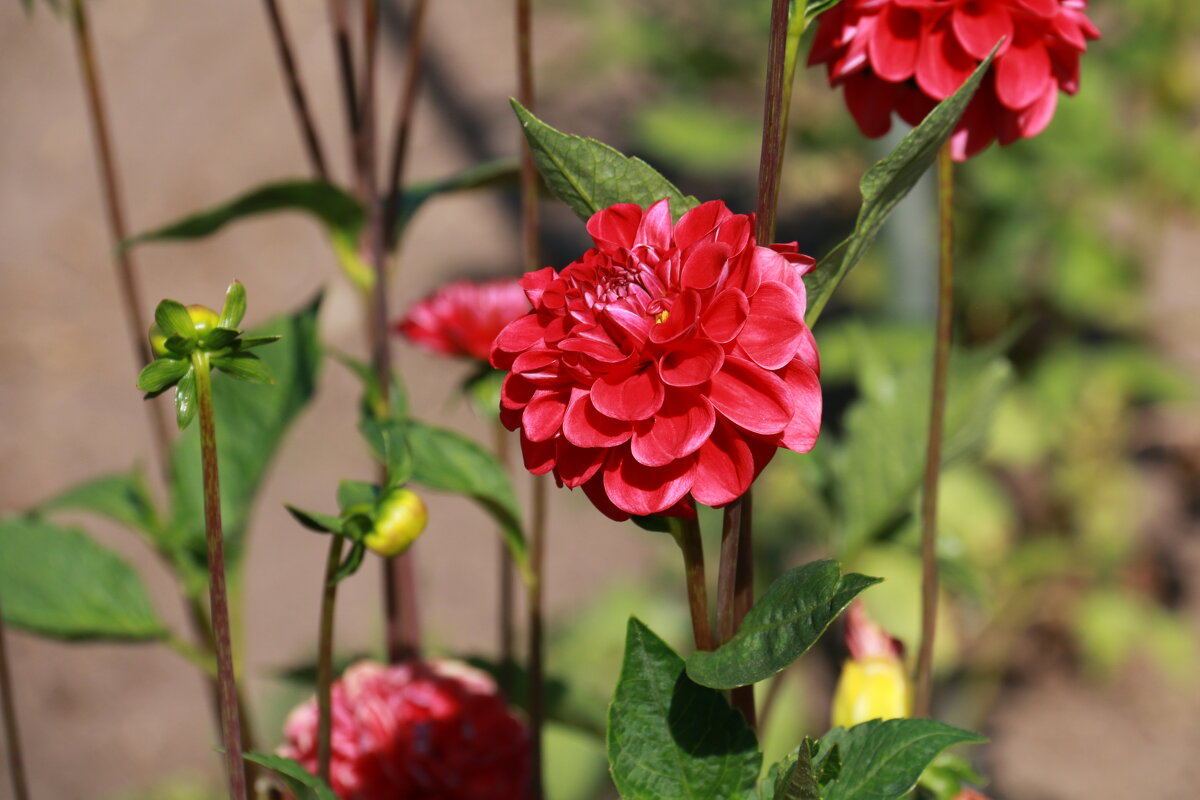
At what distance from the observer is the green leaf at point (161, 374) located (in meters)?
0.27

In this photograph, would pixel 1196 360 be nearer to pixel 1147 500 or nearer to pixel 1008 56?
pixel 1147 500

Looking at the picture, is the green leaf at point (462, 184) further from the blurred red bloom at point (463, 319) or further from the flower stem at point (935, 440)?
the flower stem at point (935, 440)

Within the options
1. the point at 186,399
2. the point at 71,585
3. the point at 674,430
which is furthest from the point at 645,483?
the point at 71,585

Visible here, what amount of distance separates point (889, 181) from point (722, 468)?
0.08 metres

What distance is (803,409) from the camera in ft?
0.91

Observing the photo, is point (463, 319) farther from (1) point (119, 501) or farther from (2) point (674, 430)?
(2) point (674, 430)

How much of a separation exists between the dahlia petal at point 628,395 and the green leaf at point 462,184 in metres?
0.27

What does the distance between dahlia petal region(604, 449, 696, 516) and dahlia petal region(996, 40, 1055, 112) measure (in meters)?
0.17

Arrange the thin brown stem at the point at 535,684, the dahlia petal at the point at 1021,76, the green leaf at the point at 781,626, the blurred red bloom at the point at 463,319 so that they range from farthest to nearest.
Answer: the blurred red bloom at the point at 463,319, the thin brown stem at the point at 535,684, the dahlia petal at the point at 1021,76, the green leaf at the point at 781,626

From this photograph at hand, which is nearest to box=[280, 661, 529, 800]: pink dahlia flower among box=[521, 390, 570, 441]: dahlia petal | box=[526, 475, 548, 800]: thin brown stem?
box=[526, 475, 548, 800]: thin brown stem

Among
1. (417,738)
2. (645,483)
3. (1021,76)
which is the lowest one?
(417,738)

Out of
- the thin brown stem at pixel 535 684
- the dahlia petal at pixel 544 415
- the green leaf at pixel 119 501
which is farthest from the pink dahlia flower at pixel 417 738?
the dahlia petal at pixel 544 415

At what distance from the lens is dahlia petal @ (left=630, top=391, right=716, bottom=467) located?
27 cm

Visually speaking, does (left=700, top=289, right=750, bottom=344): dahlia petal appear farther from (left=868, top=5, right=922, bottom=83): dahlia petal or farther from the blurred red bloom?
the blurred red bloom
